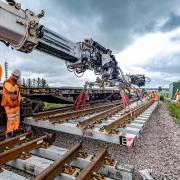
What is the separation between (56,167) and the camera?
2.61 meters

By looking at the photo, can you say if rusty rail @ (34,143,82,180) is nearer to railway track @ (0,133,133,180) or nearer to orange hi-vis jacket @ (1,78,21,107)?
railway track @ (0,133,133,180)

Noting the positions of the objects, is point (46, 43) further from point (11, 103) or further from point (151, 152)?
point (151, 152)

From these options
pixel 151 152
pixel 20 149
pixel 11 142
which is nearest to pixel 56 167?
pixel 20 149

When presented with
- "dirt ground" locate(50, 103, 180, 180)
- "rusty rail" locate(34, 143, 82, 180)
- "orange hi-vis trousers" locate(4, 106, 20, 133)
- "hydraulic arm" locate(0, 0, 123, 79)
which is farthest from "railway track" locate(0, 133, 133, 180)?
"hydraulic arm" locate(0, 0, 123, 79)

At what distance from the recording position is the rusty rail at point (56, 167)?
7.82ft

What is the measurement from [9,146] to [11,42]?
1993 mm

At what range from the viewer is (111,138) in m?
3.83

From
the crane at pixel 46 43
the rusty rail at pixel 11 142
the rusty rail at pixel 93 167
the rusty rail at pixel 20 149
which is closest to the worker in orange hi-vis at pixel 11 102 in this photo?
the rusty rail at pixel 11 142

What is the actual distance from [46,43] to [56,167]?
291 cm

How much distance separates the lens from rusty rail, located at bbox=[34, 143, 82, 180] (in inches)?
93.8

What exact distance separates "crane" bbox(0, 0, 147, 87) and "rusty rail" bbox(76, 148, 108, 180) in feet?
8.55

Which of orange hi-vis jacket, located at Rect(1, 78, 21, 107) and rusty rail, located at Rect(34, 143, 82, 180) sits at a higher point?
orange hi-vis jacket, located at Rect(1, 78, 21, 107)

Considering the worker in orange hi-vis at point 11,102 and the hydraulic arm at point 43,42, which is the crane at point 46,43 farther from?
the worker in orange hi-vis at point 11,102

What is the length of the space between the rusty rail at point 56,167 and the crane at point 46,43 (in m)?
2.34
